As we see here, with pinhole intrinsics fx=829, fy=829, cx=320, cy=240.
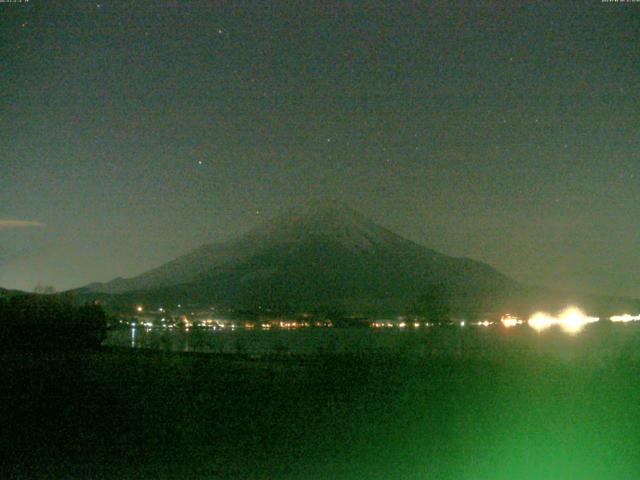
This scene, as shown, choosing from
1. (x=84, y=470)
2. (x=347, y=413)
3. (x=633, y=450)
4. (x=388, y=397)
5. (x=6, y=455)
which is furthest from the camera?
(x=388, y=397)

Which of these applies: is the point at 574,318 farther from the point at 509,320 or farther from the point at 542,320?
the point at 509,320

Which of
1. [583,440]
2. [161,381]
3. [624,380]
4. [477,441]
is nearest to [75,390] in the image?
[161,381]

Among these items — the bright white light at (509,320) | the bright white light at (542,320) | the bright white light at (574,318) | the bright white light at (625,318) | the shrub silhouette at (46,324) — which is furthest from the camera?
the bright white light at (625,318)

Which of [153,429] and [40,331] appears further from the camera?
[40,331]

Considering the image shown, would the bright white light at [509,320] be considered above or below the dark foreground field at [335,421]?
above

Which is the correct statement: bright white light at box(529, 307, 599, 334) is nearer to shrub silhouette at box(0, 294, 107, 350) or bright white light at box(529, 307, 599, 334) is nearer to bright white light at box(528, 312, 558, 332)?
bright white light at box(528, 312, 558, 332)

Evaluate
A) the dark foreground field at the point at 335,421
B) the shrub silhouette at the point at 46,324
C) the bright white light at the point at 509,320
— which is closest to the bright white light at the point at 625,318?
the bright white light at the point at 509,320

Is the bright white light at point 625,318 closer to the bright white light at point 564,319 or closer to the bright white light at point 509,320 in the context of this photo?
the bright white light at point 564,319

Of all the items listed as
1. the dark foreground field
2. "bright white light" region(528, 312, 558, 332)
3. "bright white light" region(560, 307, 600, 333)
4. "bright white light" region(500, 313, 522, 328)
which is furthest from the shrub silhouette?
"bright white light" region(560, 307, 600, 333)

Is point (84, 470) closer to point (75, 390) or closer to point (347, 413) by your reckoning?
point (347, 413)
